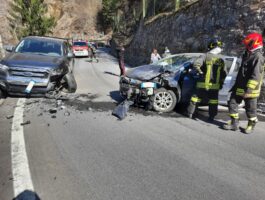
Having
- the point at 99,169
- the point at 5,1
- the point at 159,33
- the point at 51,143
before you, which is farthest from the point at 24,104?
the point at 5,1

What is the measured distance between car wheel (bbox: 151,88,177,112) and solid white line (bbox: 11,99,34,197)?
10.3 ft

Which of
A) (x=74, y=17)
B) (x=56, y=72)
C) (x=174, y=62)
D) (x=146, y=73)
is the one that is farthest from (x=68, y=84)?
(x=74, y=17)

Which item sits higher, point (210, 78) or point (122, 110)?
point (210, 78)

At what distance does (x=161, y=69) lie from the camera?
783 cm

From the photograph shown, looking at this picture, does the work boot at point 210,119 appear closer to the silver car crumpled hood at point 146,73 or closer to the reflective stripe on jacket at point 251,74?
the reflective stripe on jacket at point 251,74

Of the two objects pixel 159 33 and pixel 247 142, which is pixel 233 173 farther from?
pixel 159 33

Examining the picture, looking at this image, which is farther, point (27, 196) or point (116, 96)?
point (116, 96)

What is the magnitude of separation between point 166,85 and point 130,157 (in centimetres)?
Result: 333

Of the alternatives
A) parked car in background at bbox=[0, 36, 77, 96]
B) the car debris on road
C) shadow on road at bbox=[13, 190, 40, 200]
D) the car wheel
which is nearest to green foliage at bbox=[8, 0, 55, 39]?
parked car in background at bbox=[0, 36, 77, 96]

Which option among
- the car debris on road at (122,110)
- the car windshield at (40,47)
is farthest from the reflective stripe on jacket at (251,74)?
the car windshield at (40,47)

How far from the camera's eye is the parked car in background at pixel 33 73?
7.64 m

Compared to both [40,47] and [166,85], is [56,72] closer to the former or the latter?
[40,47]

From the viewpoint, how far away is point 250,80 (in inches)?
229

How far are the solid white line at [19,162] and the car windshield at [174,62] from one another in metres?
3.89
